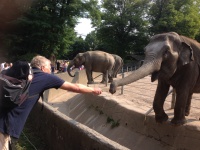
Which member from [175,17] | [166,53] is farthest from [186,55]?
[175,17]

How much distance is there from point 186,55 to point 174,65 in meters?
0.35

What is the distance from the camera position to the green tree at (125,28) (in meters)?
43.0

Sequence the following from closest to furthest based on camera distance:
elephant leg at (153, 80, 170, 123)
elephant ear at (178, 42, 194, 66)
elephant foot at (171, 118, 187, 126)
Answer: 1. elephant ear at (178, 42, 194, 66)
2. elephant foot at (171, 118, 187, 126)
3. elephant leg at (153, 80, 170, 123)

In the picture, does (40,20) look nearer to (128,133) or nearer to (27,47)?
(27,47)

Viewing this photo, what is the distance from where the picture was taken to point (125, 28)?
4378 centimetres

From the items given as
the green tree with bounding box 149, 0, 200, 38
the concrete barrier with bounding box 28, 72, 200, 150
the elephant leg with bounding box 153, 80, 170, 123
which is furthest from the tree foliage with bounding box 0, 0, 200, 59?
the elephant leg with bounding box 153, 80, 170, 123

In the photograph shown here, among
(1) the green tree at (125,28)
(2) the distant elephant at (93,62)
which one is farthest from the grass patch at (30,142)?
(1) the green tree at (125,28)

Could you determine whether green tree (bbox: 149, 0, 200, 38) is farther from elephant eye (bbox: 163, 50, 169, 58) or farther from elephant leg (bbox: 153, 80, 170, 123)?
elephant eye (bbox: 163, 50, 169, 58)

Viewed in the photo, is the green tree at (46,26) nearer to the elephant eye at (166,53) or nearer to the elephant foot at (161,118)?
the elephant foot at (161,118)

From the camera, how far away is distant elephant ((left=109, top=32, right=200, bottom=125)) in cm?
599

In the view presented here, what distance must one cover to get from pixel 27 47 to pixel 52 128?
90.2 feet

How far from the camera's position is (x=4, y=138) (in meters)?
3.57

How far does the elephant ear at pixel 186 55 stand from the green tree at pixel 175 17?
115ft

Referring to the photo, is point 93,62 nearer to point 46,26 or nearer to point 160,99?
point 160,99
